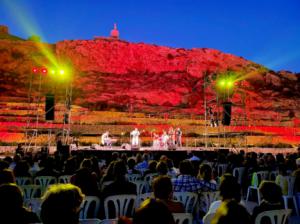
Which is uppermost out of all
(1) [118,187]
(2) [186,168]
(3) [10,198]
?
(2) [186,168]

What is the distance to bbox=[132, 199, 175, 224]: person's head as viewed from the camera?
1843 mm

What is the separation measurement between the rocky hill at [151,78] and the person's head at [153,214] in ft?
123

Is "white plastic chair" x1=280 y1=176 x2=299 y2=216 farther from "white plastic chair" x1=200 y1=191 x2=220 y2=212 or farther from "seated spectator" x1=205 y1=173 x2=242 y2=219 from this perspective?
"seated spectator" x1=205 y1=173 x2=242 y2=219

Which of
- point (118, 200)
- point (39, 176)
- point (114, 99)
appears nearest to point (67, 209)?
point (118, 200)

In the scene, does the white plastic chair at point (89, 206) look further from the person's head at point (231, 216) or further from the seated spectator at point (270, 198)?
the person's head at point (231, 216)

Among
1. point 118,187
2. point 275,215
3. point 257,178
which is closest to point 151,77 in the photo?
point 257,178

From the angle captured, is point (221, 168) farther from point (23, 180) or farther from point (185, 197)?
point (23, 180)

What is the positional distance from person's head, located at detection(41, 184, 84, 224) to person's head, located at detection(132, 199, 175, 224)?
1.56 feet

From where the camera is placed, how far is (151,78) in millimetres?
58062

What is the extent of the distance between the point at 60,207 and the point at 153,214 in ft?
2.17

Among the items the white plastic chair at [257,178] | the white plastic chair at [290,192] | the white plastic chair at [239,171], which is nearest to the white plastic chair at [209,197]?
the white plastic chair at [290,192]

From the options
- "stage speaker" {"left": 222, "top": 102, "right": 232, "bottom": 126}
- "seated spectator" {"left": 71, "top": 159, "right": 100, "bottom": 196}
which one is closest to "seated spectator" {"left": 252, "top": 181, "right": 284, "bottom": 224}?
"seated spectator" {"left": 71, "top": 159, "right": 100, "bottom": 196}

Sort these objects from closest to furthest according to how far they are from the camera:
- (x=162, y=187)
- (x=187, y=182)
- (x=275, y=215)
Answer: (x=275, y=215) → (x=162, y=187) → (x=187, y=182)

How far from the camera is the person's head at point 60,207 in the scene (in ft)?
7.04
